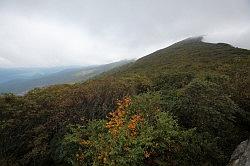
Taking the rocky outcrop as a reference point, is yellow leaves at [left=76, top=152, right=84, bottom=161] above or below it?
below

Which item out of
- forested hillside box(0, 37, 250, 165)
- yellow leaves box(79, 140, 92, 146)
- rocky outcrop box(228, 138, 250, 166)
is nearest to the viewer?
rocky outcrop box(228, 138, 250, 166)

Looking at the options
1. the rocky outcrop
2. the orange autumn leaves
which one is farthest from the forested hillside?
the rocky outcrop

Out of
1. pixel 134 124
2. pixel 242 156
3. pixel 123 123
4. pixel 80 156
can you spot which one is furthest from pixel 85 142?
pixel 242 156

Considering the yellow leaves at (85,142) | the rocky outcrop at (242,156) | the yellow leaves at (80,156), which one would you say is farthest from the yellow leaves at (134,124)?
the rocky outcrop at (242,156)

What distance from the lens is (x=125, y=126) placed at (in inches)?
546

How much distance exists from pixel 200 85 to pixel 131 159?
16.2 feet

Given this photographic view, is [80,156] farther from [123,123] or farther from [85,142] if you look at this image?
[123,123]

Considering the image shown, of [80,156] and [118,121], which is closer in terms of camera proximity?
[80,156]

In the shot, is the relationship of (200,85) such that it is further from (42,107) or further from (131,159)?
(42,107)

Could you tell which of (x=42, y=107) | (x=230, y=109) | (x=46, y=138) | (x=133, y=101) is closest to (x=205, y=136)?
(x=230, y=109)

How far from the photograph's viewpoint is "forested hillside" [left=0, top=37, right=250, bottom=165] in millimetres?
12852

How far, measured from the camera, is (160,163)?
12273mm

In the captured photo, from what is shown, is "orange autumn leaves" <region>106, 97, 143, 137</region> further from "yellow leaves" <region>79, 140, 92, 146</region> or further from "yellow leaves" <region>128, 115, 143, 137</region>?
"yellow leaves" <region>79, 140, 92, 146</region>

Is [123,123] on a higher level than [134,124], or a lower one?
lower
